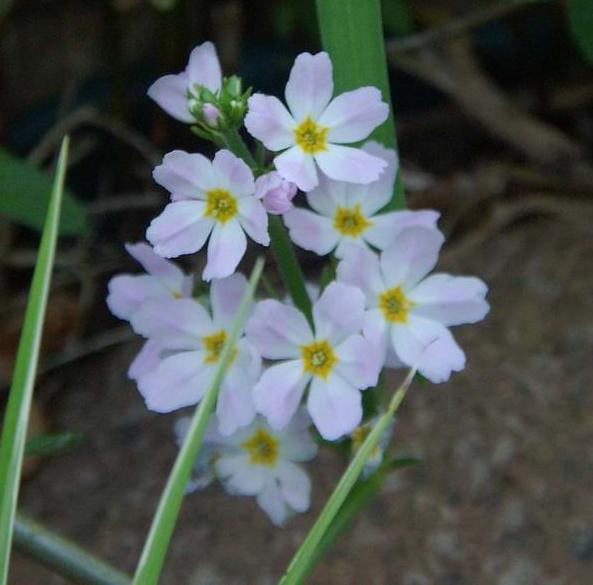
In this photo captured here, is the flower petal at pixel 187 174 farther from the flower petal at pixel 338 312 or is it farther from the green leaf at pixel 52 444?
the green leaf at pixel 52 444

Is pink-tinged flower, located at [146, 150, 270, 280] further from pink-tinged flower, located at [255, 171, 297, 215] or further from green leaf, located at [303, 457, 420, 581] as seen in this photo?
green leaf, located at [303, 457, 420, 581]

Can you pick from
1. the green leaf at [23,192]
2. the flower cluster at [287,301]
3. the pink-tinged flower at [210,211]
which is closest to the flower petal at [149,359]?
the flower cluster at [287,301]

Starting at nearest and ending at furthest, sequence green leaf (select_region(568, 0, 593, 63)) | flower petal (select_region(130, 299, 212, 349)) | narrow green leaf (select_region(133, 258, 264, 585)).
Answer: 1. narrow green leaf (select_region(133, 258, 264, 585))
2. flower petal (select_region(130, 299, 212, 349))
3. green leaf (select_region(568, 0, 593, 63))

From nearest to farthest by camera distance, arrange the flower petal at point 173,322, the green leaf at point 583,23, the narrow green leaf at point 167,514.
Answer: the narrow green leaf at point 167,514 < the flower petal at point 173,322 < the green leaf at point 583,23

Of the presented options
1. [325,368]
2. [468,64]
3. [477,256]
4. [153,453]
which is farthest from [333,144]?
[468,64]

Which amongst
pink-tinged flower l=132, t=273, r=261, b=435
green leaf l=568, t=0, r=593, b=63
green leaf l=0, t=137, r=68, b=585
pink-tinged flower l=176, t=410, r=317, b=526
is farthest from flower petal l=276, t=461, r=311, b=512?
green leaf l=568, t=0, r=593, b=63

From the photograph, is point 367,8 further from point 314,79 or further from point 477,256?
point 477,256
